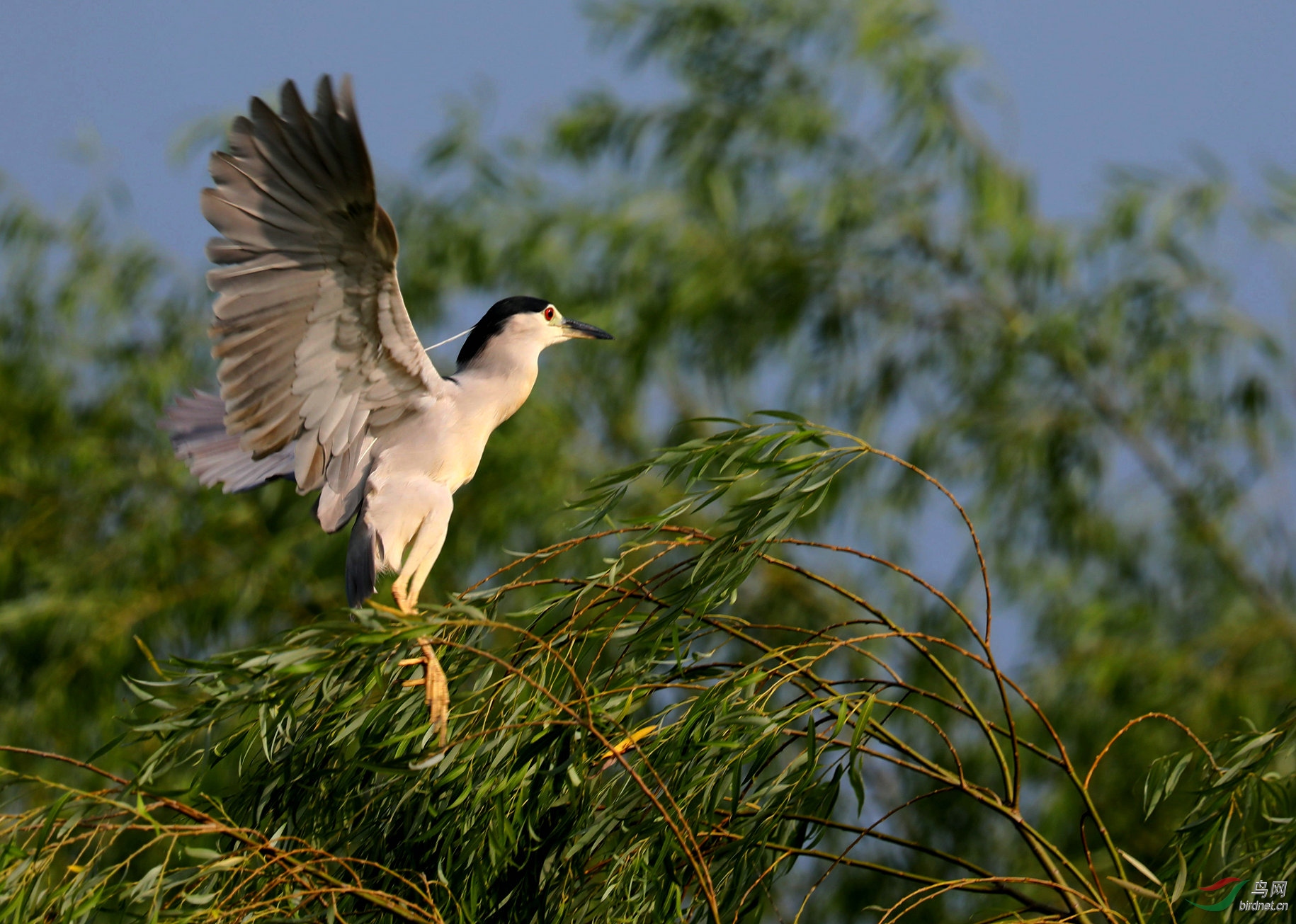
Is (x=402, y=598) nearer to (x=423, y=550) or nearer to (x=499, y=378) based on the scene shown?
(x=423, y=550)

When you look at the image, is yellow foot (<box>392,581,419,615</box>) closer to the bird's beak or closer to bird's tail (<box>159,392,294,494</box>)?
bird's tail (<box>159,392,294,494</box>)

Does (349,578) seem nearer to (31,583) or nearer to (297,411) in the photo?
(297,411)

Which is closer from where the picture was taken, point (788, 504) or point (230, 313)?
point (788, 504)

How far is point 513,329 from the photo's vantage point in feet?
8.57

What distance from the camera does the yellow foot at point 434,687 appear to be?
6.66ft

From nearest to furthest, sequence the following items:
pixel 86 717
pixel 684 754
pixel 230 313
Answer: pixel 684 754, pixel 230 313, pixel 86 717

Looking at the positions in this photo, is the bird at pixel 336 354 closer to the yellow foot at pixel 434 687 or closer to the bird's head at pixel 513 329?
the bird's head at pixel 513 329

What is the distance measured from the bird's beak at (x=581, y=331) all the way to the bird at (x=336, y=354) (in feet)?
0.76

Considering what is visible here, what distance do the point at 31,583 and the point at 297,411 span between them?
150 inches

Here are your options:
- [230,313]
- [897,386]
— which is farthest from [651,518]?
[897,386]

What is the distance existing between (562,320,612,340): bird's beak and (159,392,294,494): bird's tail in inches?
23.4

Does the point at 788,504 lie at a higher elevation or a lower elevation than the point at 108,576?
higher

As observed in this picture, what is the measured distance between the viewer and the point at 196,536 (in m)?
5.47

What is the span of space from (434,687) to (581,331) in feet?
3.24
